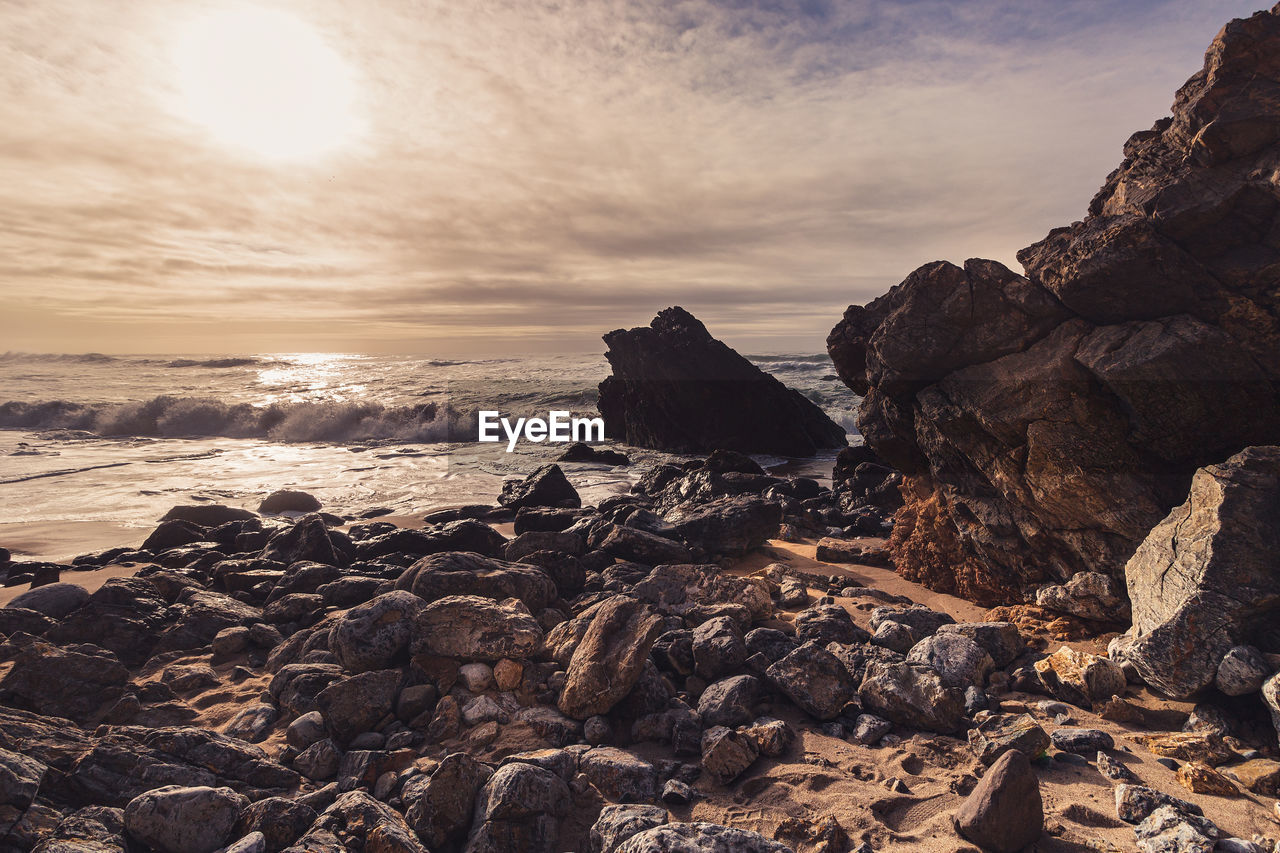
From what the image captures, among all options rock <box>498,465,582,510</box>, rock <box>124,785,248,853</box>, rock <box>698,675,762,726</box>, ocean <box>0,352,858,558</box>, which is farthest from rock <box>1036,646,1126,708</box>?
ocean <box>0,352,858,558</box>

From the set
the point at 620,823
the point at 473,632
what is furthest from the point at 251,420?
the point at 620,823

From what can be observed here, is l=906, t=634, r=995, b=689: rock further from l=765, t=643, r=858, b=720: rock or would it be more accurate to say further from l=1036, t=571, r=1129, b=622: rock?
l=1036, t=571, r=1129, b=622: rock

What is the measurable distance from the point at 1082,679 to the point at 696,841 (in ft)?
9.32

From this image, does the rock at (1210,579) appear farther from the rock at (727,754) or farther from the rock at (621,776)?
the rock at (621,776)

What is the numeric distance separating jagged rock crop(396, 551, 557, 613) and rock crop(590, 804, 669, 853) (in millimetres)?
2869

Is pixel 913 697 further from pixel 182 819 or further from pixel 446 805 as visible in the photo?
pixel 182 819

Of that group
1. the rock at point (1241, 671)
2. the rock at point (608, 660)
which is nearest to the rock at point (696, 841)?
the rock at point (608, 660)

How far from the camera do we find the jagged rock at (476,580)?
18.9 ft

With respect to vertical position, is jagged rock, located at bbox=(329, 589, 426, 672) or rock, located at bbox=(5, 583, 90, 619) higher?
jagged rock, located at bbox=(329, 589, 426, 672)

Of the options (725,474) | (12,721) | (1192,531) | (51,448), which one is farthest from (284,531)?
(51,448)

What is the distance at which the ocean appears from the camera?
1445 centimetres

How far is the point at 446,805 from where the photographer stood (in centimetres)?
314

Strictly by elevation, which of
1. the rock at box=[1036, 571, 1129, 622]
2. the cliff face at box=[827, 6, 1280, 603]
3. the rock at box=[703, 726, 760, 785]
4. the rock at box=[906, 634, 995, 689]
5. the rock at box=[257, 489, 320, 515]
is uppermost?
the cliff face at box=[827, 6, 1280, 603]

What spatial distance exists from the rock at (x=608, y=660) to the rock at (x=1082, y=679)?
2.49 m
